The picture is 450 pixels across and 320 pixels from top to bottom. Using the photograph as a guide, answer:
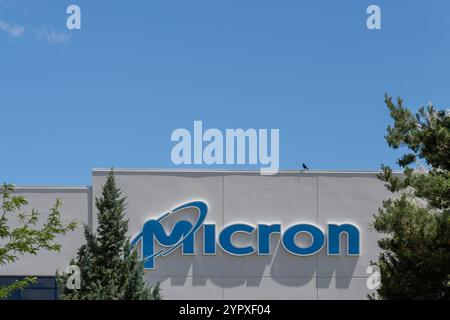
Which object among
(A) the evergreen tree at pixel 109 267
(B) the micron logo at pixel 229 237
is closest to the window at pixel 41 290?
(B) the micron logo at pixel 229 237

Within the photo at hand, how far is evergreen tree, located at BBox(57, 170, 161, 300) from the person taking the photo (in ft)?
89.9

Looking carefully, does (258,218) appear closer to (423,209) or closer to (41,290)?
(41,290)

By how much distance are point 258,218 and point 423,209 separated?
1534cm

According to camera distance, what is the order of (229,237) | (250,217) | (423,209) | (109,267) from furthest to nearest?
(250,217), (229,237), (109,267), (423,209)

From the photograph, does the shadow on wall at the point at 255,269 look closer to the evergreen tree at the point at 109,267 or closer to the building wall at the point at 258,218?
the building wall at the point at 258,218

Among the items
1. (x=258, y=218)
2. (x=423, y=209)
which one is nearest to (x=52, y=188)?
(x=258, y=218)

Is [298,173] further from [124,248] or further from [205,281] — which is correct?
[124,248]

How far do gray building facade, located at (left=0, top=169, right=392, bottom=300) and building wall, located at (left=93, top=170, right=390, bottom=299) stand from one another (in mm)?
41

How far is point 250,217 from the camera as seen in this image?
33156 mm

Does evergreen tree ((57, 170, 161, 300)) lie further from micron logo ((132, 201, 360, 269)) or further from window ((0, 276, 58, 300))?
window ((0, 276, 58, 300))

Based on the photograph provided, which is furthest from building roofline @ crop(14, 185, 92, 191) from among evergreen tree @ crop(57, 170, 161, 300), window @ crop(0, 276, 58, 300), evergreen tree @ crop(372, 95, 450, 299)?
evergreen tree @ crop(372, 95, 450, 299)
